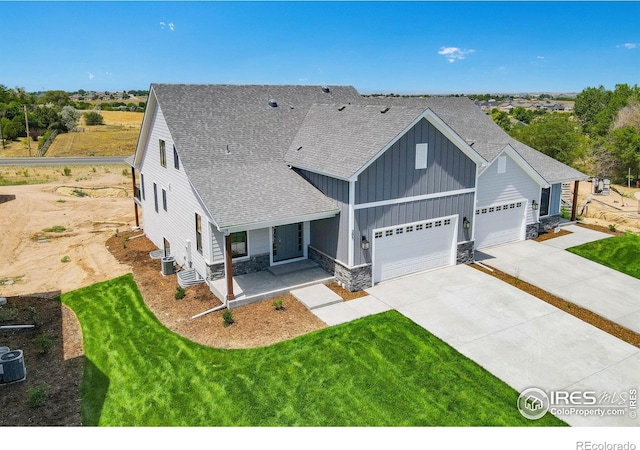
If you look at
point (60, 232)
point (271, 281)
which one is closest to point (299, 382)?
point (271, 281)

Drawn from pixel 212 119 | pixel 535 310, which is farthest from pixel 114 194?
pixel 535 310

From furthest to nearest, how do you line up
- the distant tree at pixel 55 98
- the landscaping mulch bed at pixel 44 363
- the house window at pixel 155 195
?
the distant tree at pixel 55 98 < the house window at pixel 155 195 < the landscaping mulch bed at pixel 44 363

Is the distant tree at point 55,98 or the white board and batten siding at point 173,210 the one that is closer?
the white board and batten siding at point 173,210

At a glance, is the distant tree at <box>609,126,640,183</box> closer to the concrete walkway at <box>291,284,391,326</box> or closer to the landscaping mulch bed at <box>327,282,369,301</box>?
the landscaping mulch bed at <box>327,282,369,301</box>

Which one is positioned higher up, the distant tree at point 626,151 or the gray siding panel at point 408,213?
the distant tree at point 626,151

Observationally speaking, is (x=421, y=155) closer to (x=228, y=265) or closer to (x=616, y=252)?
(x=228, y=265)

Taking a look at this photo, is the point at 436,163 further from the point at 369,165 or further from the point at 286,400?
the point at 286,400

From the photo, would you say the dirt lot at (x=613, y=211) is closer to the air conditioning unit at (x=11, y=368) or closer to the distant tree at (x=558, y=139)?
the distant tree at (x=558, y=139)

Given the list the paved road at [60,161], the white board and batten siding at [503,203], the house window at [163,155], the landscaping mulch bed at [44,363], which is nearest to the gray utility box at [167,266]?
the landscaping mulch bed at [44,363]
